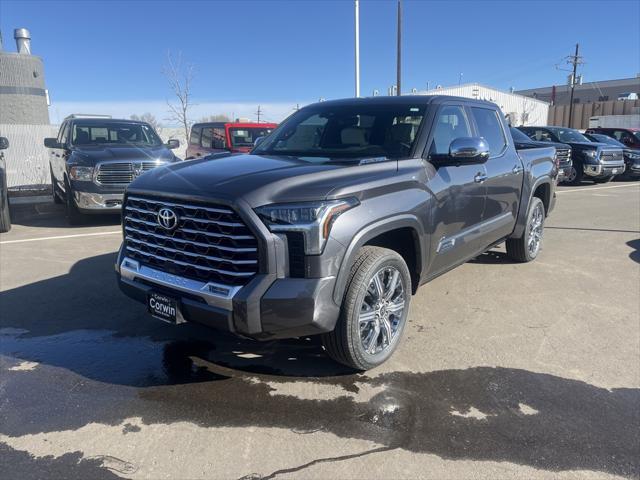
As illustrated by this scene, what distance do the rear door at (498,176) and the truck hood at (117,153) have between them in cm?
611

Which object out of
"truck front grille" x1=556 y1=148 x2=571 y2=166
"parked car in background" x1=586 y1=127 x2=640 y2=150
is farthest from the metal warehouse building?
"truck front grille" x1=556 y1=148 x2=571 y2=166

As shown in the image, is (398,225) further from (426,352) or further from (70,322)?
(70,322)

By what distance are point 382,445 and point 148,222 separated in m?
2.06

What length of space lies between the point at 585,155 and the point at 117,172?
543 inches

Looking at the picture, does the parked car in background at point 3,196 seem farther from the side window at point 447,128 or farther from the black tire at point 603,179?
the black tire at point 603,179

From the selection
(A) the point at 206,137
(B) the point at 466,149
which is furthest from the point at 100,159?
(B) the point at 466,149

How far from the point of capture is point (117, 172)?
8734 millimetres

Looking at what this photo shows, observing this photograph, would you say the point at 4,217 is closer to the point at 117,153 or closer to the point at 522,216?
the point at 117,153

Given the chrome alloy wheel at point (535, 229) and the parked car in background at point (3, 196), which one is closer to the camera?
the chrome alloy wheel at point (535, 229)

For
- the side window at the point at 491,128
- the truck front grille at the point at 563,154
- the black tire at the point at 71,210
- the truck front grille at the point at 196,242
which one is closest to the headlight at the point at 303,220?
the truck front grille at the point at 196,242

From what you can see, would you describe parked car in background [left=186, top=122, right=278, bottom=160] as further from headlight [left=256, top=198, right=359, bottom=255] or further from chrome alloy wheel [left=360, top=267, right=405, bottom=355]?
headlight [left=256, top=198, right=359, bottom=255]

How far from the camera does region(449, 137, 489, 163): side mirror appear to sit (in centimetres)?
379

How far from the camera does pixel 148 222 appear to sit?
339 centimetres

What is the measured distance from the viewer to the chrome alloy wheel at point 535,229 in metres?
6.21
